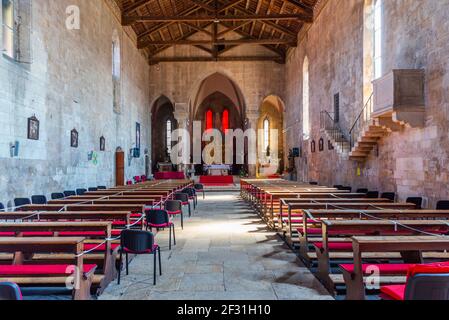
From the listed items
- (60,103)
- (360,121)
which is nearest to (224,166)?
(360,121)

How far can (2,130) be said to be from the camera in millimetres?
8859

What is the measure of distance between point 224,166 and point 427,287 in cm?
2546

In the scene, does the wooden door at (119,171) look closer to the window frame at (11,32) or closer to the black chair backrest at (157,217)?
the window frame at (11,32)

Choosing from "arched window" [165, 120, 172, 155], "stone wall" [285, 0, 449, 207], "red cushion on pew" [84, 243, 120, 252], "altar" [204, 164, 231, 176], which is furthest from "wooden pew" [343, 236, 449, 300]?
"arched window" [165, 120, 172, 155]

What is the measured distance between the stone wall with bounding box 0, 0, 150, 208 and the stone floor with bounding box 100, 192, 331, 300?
14.9 ft

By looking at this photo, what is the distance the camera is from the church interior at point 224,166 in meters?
4.22

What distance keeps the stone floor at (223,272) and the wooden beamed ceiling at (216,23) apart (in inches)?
563

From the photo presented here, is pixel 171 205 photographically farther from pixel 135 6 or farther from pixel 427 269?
pixel 135 6

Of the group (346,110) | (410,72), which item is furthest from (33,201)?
(346,110)

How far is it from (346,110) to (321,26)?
209 inches

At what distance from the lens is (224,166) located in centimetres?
2780

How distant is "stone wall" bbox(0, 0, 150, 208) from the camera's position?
30.7ft

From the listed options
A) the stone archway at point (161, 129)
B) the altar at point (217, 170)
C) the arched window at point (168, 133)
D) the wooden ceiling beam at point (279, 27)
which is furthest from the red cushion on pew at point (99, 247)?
the arched window at point (168, 133)
